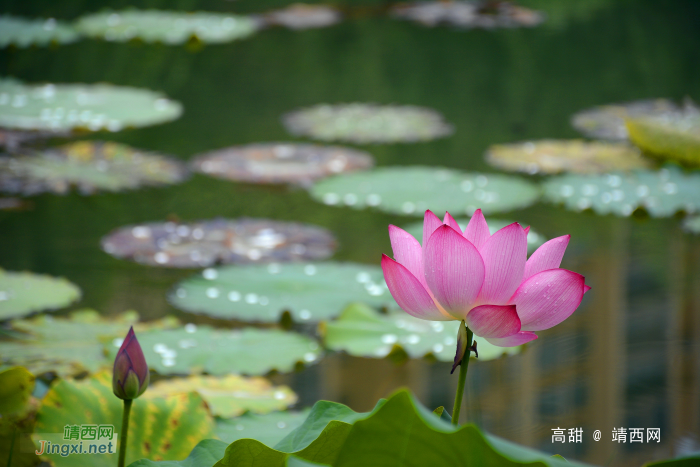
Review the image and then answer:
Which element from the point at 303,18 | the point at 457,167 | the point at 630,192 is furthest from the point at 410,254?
the point at 303,18

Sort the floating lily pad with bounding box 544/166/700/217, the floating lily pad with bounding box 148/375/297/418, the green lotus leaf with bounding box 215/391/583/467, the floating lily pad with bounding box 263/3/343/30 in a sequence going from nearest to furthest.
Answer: the green lotus leaf with bounding box 215/391/583/467 → the floating lily pad with bounding box 148/375/297/418 → the floating lily pad with bounding box 544/166/700/217 → the floating lily pad with bounding box 263/3/343/30

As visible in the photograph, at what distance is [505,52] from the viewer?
519 centimetres

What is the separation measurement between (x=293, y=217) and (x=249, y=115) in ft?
5.12

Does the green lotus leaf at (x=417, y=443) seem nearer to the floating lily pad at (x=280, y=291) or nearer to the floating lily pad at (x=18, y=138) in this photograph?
the floating lily pad at (x=280, y=291)

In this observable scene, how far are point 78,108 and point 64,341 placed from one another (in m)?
1.73

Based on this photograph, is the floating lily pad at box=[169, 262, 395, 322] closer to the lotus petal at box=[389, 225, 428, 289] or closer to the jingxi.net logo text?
the jingxi.net logo text

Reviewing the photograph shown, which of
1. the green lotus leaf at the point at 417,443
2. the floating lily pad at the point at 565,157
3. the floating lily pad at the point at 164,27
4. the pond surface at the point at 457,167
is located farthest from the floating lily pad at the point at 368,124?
the green lotus leaf at the point at 417,443

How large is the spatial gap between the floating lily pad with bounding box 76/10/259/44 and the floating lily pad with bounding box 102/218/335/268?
4.49 ft

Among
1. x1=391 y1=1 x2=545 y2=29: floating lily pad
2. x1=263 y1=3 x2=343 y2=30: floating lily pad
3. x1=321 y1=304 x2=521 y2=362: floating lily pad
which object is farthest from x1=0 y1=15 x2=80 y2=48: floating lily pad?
x1=391 y1=1 x2=545 y2=29: floating lily pad

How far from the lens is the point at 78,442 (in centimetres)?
78

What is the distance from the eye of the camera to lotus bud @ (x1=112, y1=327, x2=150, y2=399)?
660 mm

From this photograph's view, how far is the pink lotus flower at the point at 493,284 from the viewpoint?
1.77ft

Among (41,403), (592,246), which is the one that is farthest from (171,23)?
(41,403)

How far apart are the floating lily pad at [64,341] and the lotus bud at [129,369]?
0.75 m
